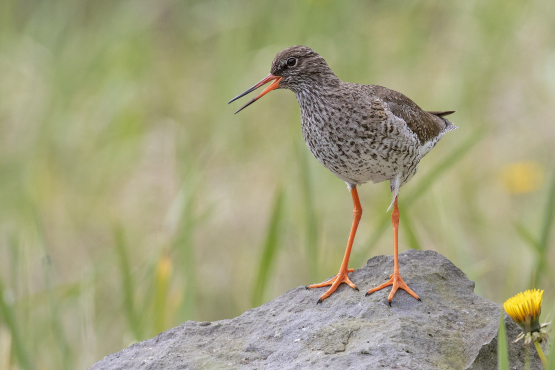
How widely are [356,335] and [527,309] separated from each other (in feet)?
3.48

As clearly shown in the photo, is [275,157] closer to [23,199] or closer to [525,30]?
[23,199]

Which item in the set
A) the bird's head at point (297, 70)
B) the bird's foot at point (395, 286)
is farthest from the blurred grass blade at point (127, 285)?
the bird's foot at point (395, 286)

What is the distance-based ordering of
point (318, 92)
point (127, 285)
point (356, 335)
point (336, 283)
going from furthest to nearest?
point (127, 285) < point (318, 92) < point (336, 283) < point (356, 335)

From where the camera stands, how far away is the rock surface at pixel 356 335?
12.6ft

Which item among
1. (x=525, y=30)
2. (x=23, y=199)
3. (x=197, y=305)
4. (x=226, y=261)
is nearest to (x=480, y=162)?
(x=525, y=30)

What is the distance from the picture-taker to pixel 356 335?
13.4 feet

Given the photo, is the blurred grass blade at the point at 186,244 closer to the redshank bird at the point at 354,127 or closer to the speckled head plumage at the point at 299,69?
the redshank bird at the point at 354,127

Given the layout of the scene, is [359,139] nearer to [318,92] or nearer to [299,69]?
[318,92]

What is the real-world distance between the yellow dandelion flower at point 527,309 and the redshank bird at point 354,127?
98cm

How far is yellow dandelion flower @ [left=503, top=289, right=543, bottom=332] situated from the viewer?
3.56 meters

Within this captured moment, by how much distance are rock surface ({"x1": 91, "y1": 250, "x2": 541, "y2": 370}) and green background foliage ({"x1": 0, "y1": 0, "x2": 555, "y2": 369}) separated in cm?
249

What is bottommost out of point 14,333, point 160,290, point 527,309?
point 527,309

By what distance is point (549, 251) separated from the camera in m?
8.50

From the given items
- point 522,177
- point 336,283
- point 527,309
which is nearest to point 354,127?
point 336,283
